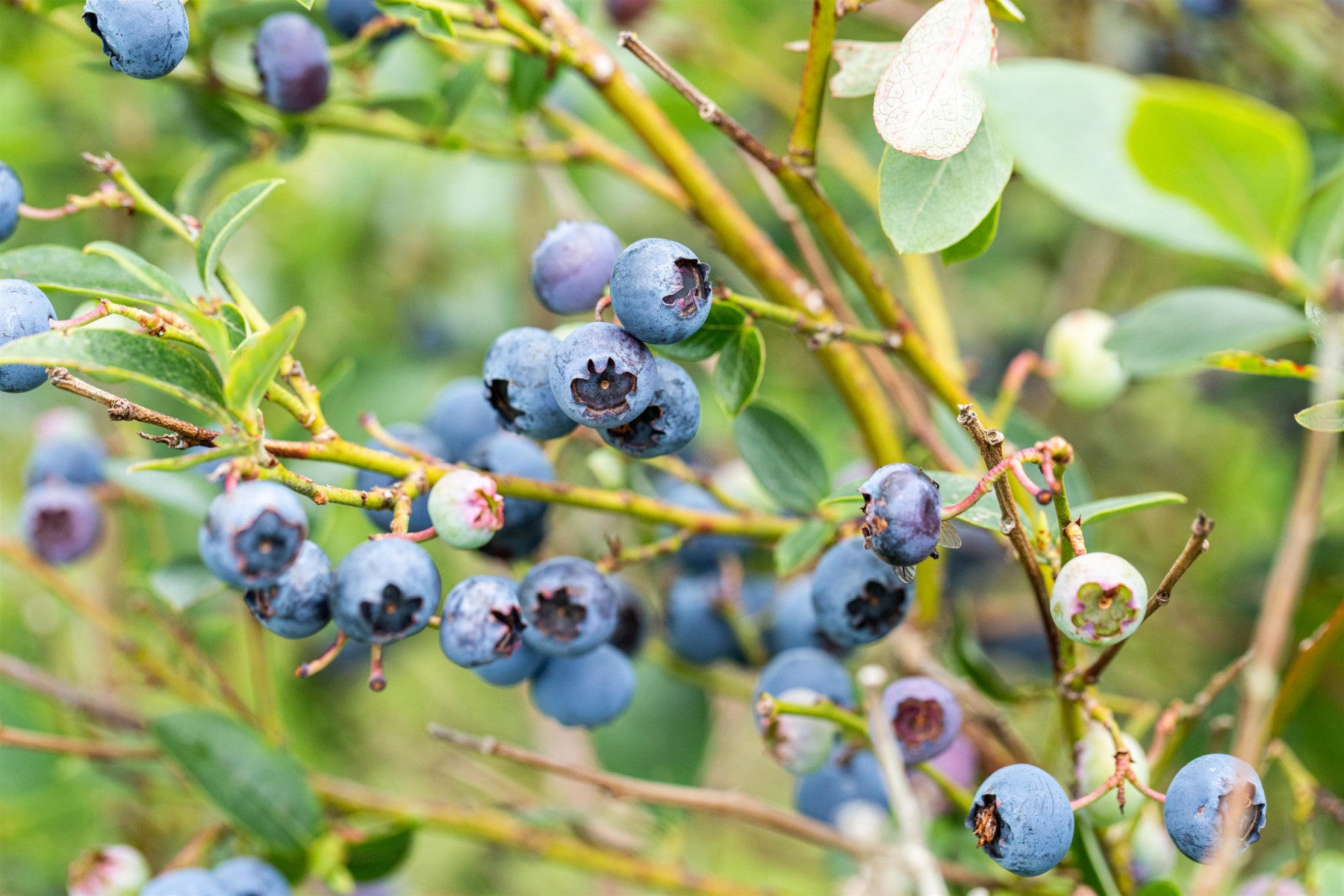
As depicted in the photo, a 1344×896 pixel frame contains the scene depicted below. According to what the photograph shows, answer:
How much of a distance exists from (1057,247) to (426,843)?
2.07 m

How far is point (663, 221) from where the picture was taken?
2.44 metres

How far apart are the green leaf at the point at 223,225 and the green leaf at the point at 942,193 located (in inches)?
18.5

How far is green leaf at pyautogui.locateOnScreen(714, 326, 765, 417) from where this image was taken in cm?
96

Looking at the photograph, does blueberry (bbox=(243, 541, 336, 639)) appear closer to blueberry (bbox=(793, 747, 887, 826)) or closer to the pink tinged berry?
the pink tinged berry

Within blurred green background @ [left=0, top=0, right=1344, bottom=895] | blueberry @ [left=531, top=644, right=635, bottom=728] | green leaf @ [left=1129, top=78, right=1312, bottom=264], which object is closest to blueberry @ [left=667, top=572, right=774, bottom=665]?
blurred green background @ [left=0, top=0, right=1344, bottom=895]


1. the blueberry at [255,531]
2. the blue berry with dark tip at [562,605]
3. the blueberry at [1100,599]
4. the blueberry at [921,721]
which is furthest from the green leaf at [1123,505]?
the blueberry at [255,531]

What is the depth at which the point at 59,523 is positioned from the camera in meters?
1.54

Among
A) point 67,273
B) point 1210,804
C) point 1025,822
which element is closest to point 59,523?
point 67,273

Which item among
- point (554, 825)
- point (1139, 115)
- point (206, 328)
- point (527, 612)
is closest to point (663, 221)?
point (554, 825)

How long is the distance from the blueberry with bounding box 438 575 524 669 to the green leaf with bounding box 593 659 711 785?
0.79m

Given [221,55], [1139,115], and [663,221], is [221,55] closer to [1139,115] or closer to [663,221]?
[663,221]

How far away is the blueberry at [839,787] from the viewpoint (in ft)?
4.10

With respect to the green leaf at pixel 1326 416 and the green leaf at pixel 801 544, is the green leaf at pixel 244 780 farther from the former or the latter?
the green leaf at pixel 1326 416

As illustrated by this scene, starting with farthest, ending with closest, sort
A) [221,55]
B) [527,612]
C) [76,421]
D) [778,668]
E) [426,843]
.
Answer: [426,843], [221,55], [76,421], [778,668], [527,612]
